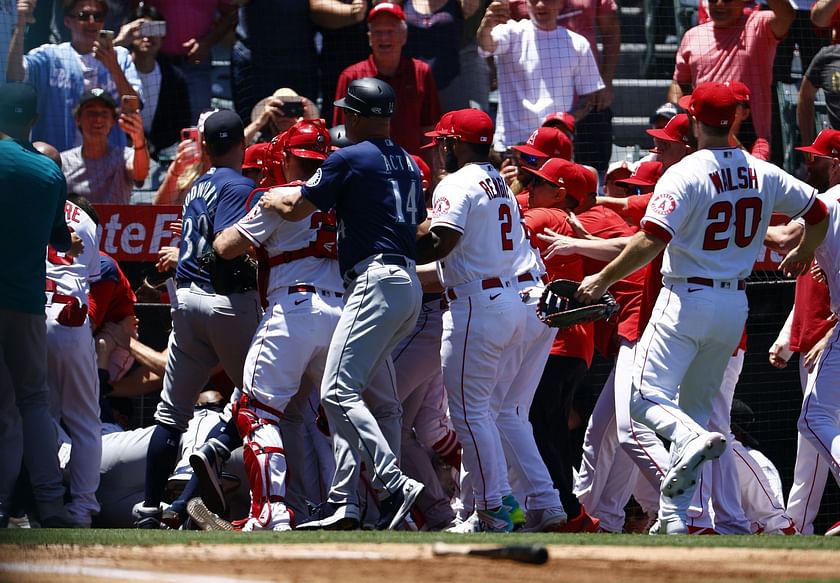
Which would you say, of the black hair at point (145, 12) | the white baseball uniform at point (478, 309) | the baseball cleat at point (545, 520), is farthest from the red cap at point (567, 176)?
the black hair at point (145, 12)

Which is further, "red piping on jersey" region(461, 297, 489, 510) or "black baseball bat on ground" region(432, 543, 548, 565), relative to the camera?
"red piping on jersey" region(461, 297, 489, 510)

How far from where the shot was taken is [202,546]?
4.42 meters

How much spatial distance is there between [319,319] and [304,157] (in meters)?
0.80

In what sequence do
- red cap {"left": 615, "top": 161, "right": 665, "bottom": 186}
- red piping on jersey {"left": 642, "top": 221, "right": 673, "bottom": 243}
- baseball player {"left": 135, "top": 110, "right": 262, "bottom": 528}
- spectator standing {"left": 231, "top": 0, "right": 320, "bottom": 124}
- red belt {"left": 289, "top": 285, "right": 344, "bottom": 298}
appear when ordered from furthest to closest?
spectator standing {"left": 231, "top": 0, "right": 320, "bottom": 124}
red cap {"left": 615, "top": 161, "right": 665, "bottom": 186}
baseball player {"left": 135, "top": 110, "right": 262, "bottom": 528}
red belt {"left": 289, "top": 285, "right": 344, "bottom": 298}
red piping on jersey {"left": 642, "top": 221, "right": 673, "bottom": 243}

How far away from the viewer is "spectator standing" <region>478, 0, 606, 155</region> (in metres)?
8.96

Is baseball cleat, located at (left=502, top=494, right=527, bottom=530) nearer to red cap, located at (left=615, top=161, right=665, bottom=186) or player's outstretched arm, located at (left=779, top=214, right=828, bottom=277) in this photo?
player's outstretched arm, located at (left=779, top=214, right=828, bottom=277)

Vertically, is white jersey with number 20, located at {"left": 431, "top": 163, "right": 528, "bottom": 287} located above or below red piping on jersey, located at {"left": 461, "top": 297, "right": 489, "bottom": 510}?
above

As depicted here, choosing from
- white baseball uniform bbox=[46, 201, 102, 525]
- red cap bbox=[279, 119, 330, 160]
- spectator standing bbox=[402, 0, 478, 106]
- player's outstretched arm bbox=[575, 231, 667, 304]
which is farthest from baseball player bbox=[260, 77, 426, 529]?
spectator standing bbox=[402, 0, 478, 106]

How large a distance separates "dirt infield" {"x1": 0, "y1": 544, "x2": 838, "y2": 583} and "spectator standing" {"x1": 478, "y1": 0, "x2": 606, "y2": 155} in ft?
16.3

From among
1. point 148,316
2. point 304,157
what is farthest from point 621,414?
point 148,316

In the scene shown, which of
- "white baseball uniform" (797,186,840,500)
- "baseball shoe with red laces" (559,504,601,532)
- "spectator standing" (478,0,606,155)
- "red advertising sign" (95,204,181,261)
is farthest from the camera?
"spectator standing" (478,0,606,155)

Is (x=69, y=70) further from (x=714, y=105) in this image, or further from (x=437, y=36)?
(x=714, y=105)

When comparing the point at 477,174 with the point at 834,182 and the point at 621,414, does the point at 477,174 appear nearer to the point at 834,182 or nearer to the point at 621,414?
the point at 621,414

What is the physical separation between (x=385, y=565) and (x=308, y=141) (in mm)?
2710
